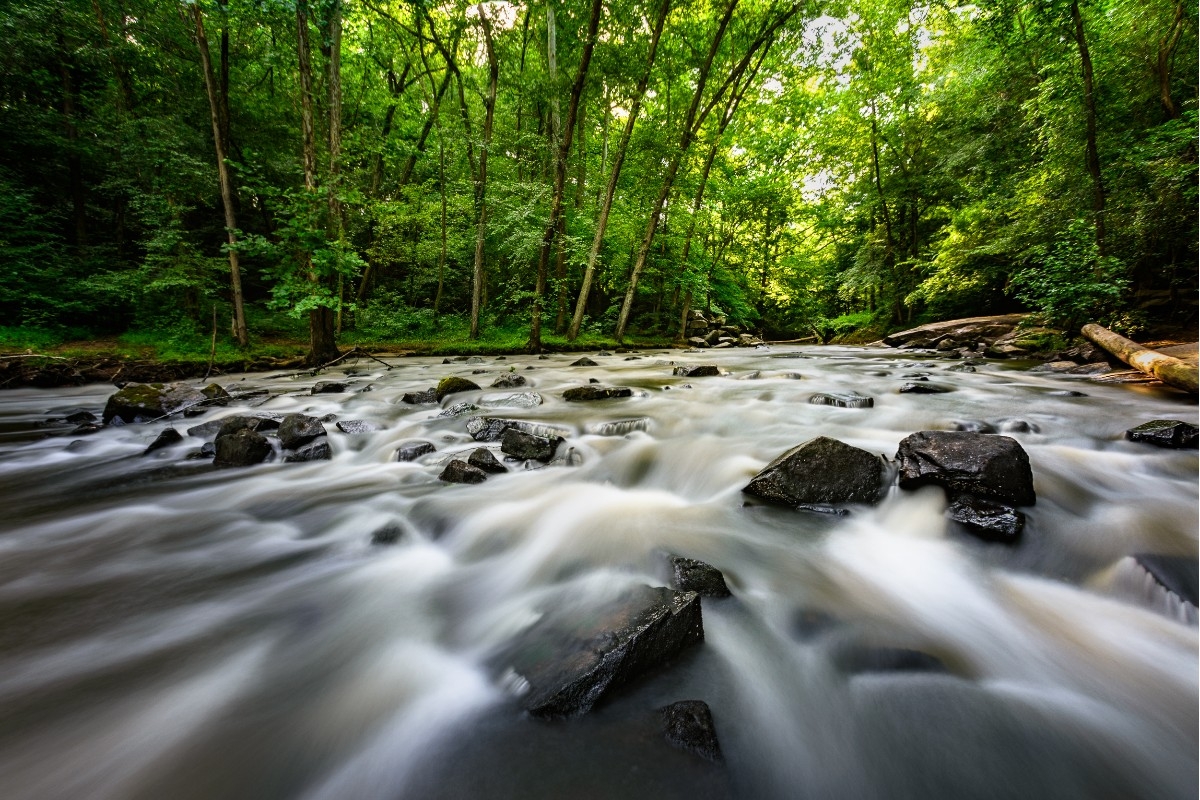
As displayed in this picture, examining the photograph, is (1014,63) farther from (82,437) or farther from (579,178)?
(82,437)

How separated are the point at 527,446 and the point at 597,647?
2.68 m

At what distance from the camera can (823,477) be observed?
309cm

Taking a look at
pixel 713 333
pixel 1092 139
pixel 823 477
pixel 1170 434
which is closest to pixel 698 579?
pixel 823 477

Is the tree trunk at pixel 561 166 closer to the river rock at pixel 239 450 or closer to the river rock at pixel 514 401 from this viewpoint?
the river rock at pixel 514 401

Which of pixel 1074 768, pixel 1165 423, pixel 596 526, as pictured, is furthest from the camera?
pixel 1165 423

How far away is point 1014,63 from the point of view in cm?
1063

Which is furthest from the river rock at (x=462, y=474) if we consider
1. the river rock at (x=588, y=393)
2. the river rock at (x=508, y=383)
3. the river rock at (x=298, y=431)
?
the river rock at (x=508, y=383)

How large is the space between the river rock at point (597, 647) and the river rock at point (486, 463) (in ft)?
6.51

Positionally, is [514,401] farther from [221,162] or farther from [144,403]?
[221,162]

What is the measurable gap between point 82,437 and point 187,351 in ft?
23.6

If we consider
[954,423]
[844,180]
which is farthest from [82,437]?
[844,180]

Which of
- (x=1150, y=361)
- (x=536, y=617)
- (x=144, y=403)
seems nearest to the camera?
(x=536, y=617)

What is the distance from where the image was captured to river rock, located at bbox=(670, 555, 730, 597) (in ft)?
7.21

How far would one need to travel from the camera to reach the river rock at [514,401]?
6.20 meters
